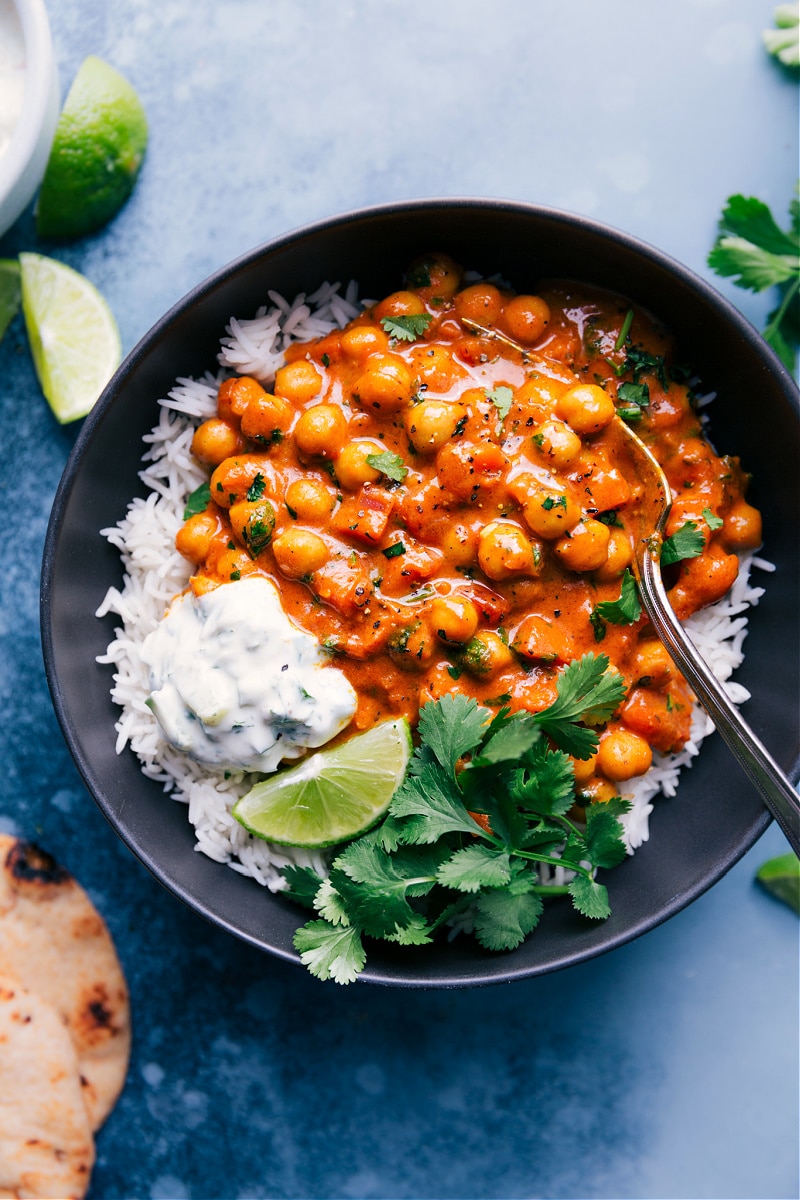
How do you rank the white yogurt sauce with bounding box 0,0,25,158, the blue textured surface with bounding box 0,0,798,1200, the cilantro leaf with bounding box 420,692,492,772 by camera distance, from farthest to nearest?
the blue textured surface with bounding box 0,0,798,1200, the white yogurt sauce with bounding box 0,0,25,158, the cilantro leaf with bounding box 420,692,492,772

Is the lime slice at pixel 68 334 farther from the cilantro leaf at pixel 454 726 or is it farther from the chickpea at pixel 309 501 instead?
the cilantro leaf at pixel 454 726

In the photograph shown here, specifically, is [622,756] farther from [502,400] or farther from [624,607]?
[502,400]

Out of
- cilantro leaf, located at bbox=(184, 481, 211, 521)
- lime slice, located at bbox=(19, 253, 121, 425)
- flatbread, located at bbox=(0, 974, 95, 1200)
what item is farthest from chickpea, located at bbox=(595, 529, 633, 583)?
flatbread, located at bbox=(0, 974, 95, 1200)

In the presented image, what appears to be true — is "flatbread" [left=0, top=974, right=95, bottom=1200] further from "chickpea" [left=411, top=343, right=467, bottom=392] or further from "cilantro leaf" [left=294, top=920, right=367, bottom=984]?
"chickpea" [left=411, top=343, right=467, bottom=392]

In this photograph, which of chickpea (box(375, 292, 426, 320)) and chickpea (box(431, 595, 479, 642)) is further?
chickpea (box(375, 292, 426, 320))

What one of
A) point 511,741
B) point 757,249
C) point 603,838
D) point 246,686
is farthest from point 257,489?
point 757,249

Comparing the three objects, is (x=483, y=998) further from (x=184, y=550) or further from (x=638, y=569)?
(x=184, y=550)
